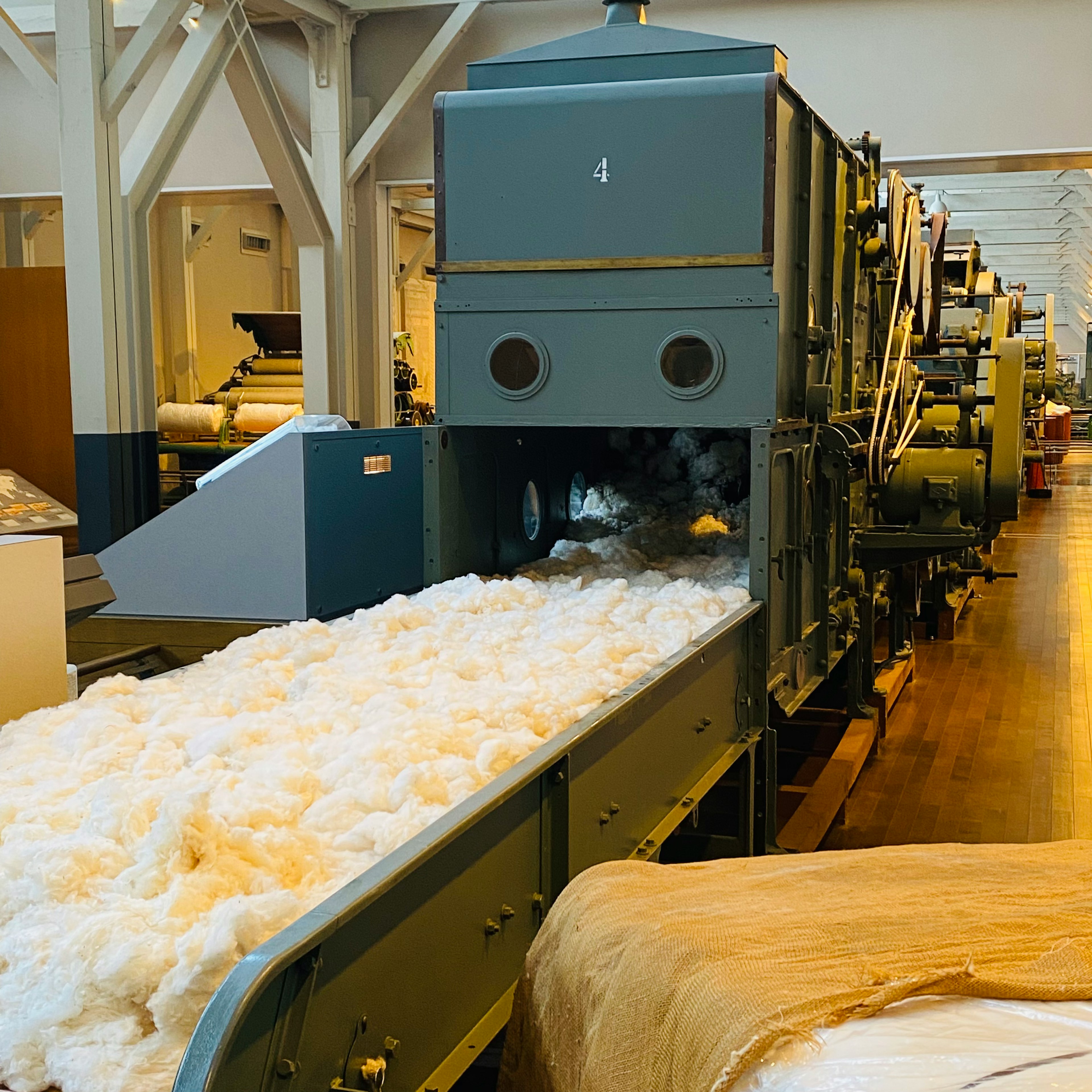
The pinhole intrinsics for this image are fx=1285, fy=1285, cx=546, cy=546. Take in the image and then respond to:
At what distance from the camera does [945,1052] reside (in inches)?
52.8

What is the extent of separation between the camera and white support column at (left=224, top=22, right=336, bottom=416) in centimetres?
822

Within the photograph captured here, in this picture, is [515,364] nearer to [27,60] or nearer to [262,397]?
[27,60]

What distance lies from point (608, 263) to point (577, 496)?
1.71m

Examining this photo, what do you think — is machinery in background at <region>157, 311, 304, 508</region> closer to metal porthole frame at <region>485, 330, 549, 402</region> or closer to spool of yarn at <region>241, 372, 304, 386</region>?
spool of yarn at <region>241, 372, 304, 386</region>

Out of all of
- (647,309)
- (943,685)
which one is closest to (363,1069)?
(647,309)

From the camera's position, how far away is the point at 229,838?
1.90 meters

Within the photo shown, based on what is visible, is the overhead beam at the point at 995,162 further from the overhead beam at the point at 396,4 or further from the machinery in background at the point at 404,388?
the machinery in background at the point at 404,388

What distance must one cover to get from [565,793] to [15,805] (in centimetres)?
91

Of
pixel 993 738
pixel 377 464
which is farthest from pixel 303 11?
pixel 993 738

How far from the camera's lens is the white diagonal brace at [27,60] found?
671 centimetres

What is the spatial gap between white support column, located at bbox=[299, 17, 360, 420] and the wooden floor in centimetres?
473

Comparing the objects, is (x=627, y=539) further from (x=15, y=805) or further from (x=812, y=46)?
(x=812, y=46)

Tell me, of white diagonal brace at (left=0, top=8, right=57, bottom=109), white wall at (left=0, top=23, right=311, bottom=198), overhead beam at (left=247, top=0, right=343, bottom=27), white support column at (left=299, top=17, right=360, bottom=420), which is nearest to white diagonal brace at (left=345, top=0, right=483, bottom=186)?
white support column at (left=299, top=17, right=360, bottom=420)

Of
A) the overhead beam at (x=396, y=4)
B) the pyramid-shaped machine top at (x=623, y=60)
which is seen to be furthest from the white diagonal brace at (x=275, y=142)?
the pyramid-shaped machine top at (x=623, y=60)
